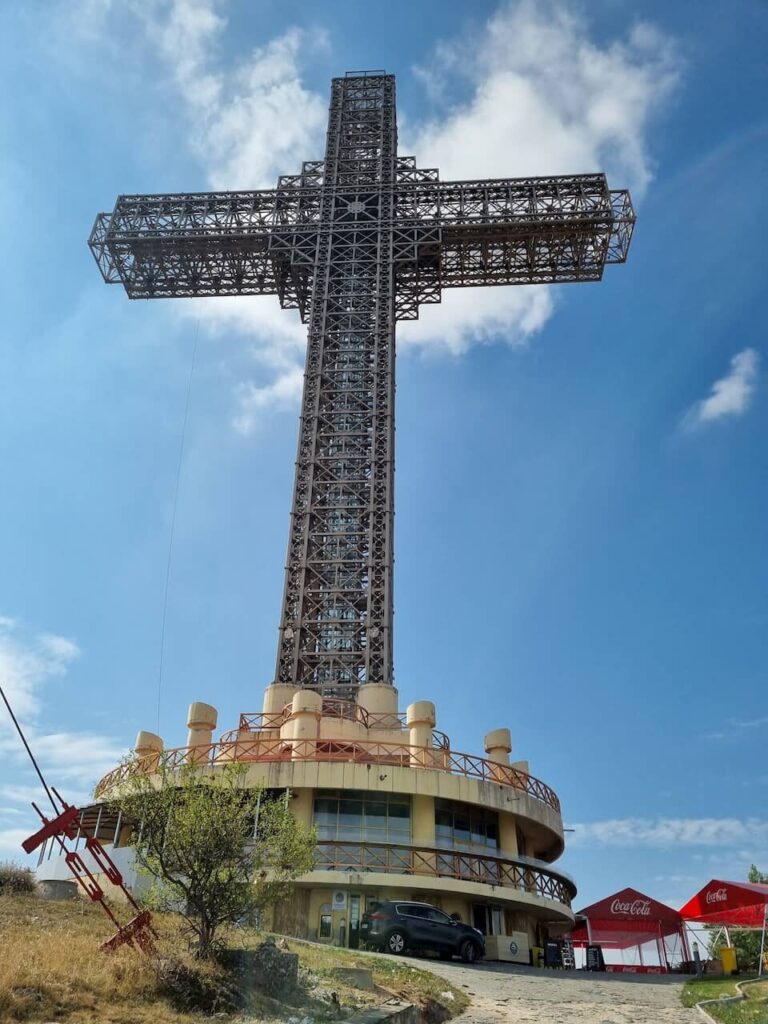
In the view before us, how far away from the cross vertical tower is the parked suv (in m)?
16.7

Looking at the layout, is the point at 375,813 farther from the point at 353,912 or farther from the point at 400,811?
the point at 353,912

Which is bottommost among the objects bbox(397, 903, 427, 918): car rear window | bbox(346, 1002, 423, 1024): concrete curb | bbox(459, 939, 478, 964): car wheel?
bbox(346, 1002, 423, 1024): concrete curb

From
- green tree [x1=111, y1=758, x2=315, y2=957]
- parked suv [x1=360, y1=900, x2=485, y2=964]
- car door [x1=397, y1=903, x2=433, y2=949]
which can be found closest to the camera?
green tree [x1=111, y1=758, x2=315, y2=957]

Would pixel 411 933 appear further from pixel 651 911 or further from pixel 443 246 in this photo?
pixel 443 246

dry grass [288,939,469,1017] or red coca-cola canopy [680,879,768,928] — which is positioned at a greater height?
red coca-cola canopy [680,879,768,928]

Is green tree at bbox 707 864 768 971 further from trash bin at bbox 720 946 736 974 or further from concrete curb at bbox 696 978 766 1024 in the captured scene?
concrete curb at bbox 696 978 766 1024

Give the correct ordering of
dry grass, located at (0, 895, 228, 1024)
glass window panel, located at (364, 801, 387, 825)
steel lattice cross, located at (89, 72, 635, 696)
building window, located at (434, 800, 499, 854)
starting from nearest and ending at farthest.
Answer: dry grass, located at (0, 895, 228, 1024) < glass window panel, located at (364, 801, 387, 825) < building window, located at (434, 800, 499, 854) < steel lattice cross, located at (89, 72, 635, 696)

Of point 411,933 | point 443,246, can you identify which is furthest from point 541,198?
point 411,933

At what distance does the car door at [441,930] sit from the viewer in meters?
21.9

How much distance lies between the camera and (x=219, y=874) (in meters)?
15.2

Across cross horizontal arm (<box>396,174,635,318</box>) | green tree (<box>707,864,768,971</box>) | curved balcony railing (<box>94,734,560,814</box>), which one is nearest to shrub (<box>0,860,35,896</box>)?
curved balcony railing (<box>94,734,560,814</box>)

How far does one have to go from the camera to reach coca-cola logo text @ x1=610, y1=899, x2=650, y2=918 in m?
32.0

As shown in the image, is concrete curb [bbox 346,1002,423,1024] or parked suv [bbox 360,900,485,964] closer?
concrete curb [bbox 346,1002,423,1024]

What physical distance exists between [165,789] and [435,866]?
14308 millimetres
